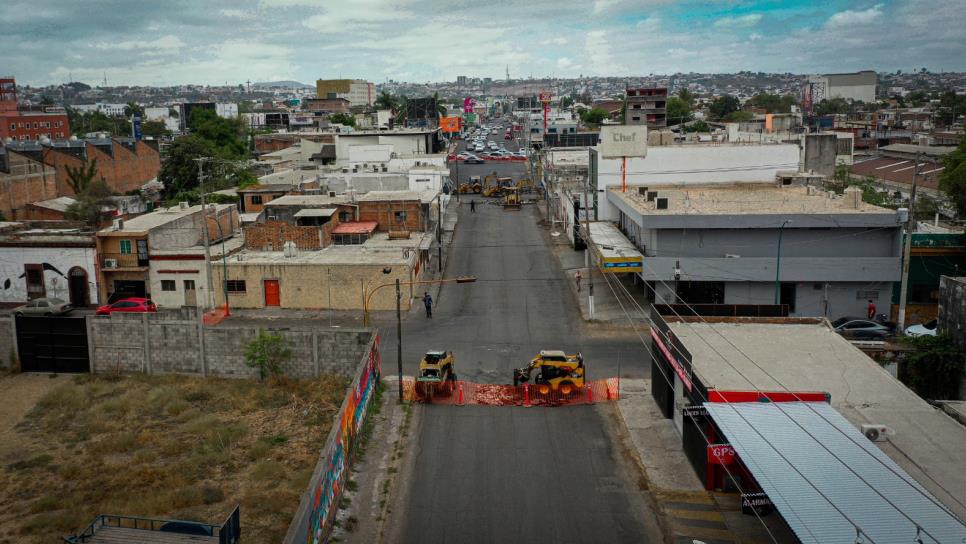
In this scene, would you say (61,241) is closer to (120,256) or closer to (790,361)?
(120,256)

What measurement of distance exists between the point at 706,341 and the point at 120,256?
2859 cm

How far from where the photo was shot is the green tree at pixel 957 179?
4001 cm

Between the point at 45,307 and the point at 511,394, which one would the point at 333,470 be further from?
the point at 45,307

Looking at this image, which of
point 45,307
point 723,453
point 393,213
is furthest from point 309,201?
point 723,453

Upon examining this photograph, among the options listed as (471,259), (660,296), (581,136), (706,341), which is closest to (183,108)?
(581,136)

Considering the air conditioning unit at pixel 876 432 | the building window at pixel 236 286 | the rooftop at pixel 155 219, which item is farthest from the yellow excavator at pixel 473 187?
the air conditioning unit at pixel 876 432

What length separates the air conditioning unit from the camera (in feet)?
55.7

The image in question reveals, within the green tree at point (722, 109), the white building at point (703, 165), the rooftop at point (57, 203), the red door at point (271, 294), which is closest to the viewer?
the red door at point (271, 294)

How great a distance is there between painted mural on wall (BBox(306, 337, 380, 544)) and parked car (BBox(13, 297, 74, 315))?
14.1m

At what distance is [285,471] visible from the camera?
21047 millimetres

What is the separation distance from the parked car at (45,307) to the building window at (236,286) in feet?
22.9

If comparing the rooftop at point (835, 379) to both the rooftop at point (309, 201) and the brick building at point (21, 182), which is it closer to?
the rooftop at point (309, 201)

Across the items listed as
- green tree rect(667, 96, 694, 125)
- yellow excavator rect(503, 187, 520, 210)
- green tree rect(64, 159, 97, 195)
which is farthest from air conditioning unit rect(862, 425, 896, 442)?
green tree rect(667, 96, 694, 125)

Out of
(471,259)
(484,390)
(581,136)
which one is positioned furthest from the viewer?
(581,136)
